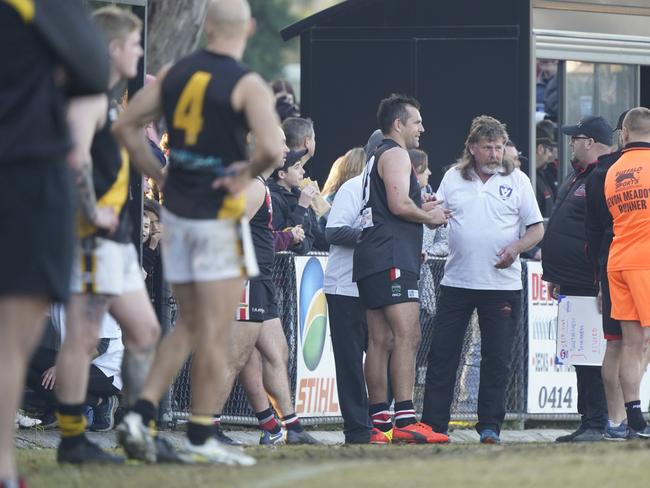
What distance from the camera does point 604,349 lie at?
11859mm

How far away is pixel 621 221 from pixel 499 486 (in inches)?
197

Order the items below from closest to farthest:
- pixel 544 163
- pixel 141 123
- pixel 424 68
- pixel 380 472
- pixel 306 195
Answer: pixel 380 472, pixel 141 123, pixel 306 195, pixel 424 68, pixel 544 163

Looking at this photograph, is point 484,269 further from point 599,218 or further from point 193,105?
point 193,105

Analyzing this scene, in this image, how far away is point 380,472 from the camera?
6648 mm

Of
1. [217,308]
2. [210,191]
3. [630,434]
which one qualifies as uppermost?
[210,191]

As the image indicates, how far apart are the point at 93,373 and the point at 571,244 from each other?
375 centimetres

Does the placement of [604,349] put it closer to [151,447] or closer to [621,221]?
[621,221]

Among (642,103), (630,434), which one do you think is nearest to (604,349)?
(630,434)

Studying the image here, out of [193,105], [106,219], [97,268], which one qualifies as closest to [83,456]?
[97,268]

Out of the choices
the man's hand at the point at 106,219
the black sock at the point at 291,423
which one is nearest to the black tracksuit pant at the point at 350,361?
the black sock at the point at 291,423

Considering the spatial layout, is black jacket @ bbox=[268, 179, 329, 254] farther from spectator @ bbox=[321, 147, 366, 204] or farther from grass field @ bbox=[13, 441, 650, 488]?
grass field @ bbox=[13, 441, 650, 488]

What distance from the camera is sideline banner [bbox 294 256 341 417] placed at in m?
12.1

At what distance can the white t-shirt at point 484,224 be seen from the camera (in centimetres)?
1113

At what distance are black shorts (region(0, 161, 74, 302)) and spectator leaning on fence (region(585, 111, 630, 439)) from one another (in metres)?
6.34
